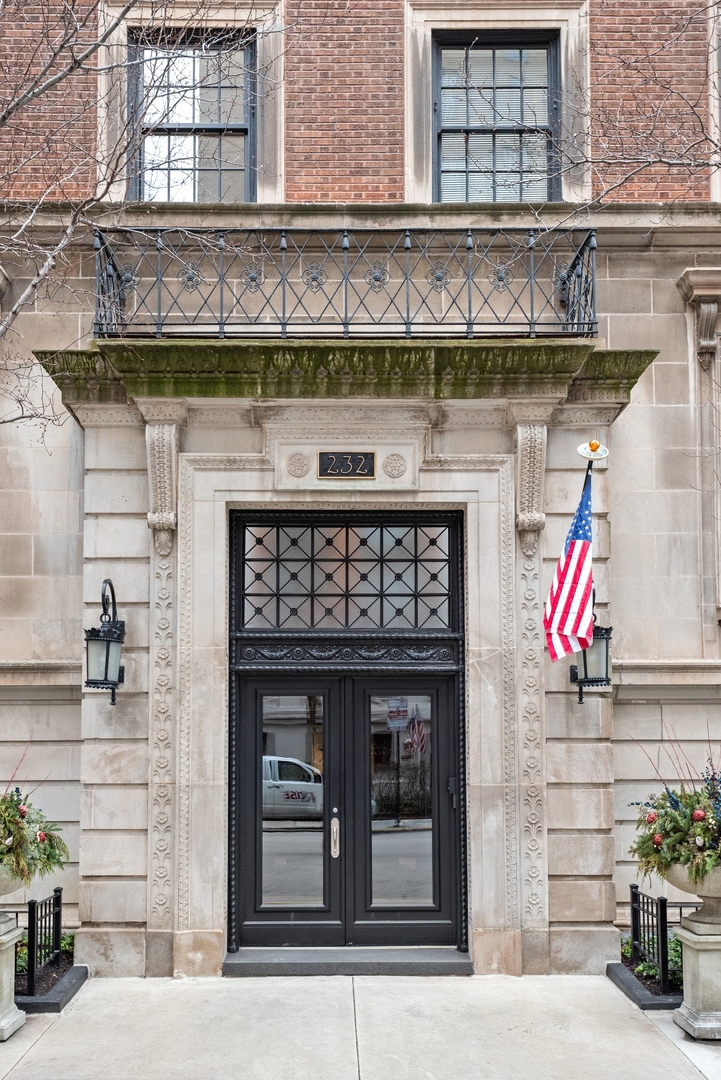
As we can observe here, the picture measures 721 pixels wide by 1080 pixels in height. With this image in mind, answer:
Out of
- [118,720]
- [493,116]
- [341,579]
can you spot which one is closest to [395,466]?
[341,579]

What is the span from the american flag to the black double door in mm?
1500

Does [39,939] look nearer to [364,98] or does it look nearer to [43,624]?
[43,624]

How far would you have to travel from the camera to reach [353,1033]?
7918mm

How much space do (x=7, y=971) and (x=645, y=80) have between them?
422 inches

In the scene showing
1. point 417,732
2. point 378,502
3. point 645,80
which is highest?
point 645,80

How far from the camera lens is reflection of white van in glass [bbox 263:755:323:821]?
996 cm

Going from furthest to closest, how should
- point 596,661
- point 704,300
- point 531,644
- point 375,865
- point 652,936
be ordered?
point 704,300 → point 375,865 → point 531,644 → point 596,661 → point 652,936

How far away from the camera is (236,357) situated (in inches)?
373

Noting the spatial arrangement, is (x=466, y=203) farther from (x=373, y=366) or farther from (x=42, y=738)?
(x=42, y=738)

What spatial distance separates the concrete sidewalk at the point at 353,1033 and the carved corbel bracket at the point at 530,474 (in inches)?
167

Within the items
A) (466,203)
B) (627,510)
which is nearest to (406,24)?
(466,203)

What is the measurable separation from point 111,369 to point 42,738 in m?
3.96

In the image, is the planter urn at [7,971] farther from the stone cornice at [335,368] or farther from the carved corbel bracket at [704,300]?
the carved corbel bracket at [704,300]

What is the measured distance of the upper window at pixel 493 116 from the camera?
37.1 feet
